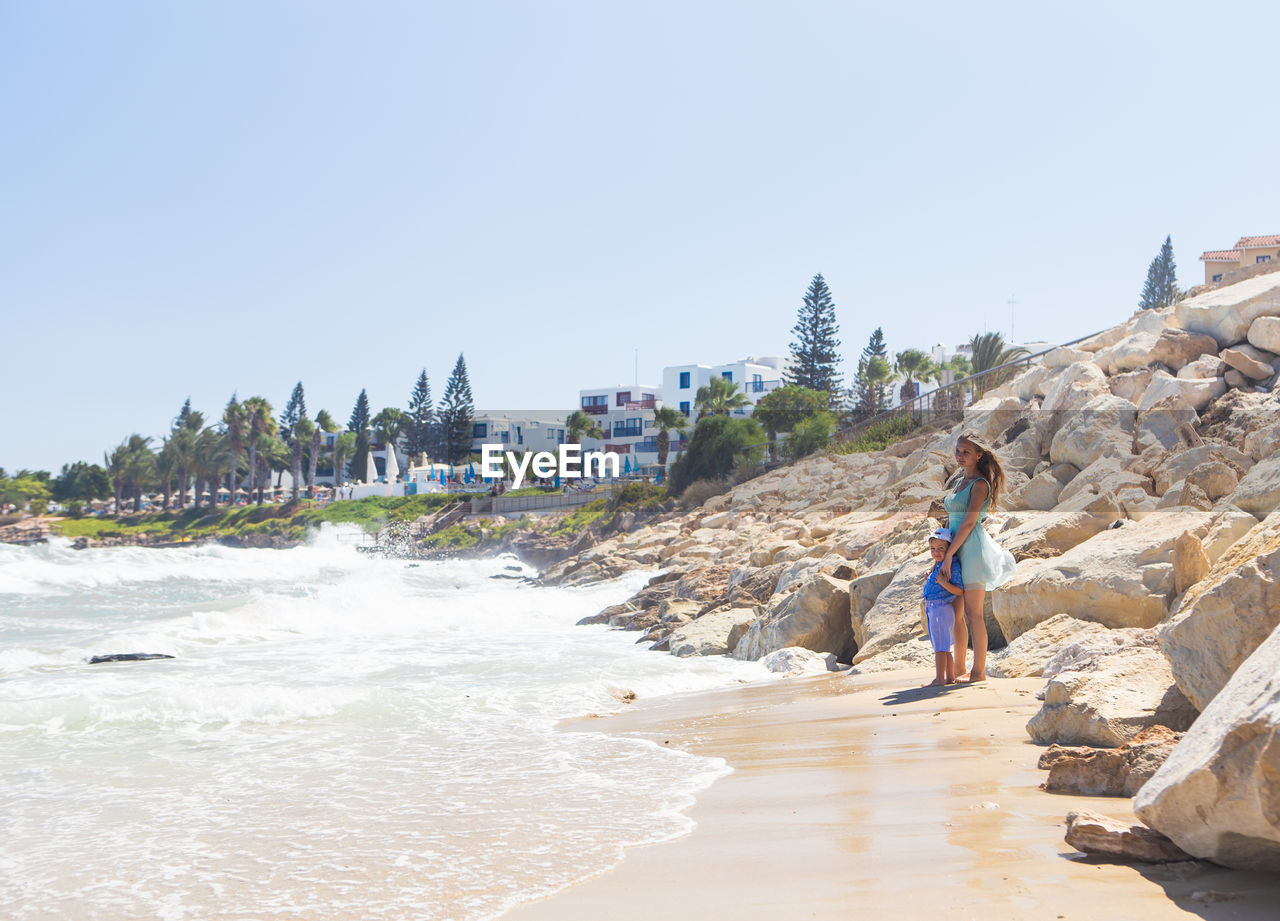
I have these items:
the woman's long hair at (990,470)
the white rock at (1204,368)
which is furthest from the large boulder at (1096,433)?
the woman's long hair at (990,470)

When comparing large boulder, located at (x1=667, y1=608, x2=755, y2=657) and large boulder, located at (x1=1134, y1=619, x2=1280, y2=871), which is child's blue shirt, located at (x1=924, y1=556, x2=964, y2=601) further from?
large boulder, located at (x1=667, y1=608, x2=755, y2=657)

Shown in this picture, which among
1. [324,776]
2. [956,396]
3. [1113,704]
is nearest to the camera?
[1113,704]

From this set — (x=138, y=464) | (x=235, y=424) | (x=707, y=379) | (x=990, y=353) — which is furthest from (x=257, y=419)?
(x=990, y=353)

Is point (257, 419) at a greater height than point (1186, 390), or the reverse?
point (257, 419)

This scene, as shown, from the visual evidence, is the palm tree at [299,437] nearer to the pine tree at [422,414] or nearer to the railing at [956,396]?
the pine tree at [422,414]

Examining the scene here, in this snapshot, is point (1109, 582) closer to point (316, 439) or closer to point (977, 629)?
point (977, 629)

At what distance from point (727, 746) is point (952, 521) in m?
1.92

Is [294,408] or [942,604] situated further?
[294,408]

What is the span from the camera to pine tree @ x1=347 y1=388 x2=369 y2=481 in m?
92.0

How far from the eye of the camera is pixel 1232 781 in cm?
214

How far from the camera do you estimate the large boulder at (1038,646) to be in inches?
224

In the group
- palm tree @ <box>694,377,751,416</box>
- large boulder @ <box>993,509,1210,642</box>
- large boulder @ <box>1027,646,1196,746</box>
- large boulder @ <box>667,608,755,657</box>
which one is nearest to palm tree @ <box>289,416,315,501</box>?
palm tree @ <box>694,377,751,416</box>

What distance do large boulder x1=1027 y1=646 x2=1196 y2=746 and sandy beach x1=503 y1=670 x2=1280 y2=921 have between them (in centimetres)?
17

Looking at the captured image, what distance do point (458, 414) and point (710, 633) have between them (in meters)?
70.4
